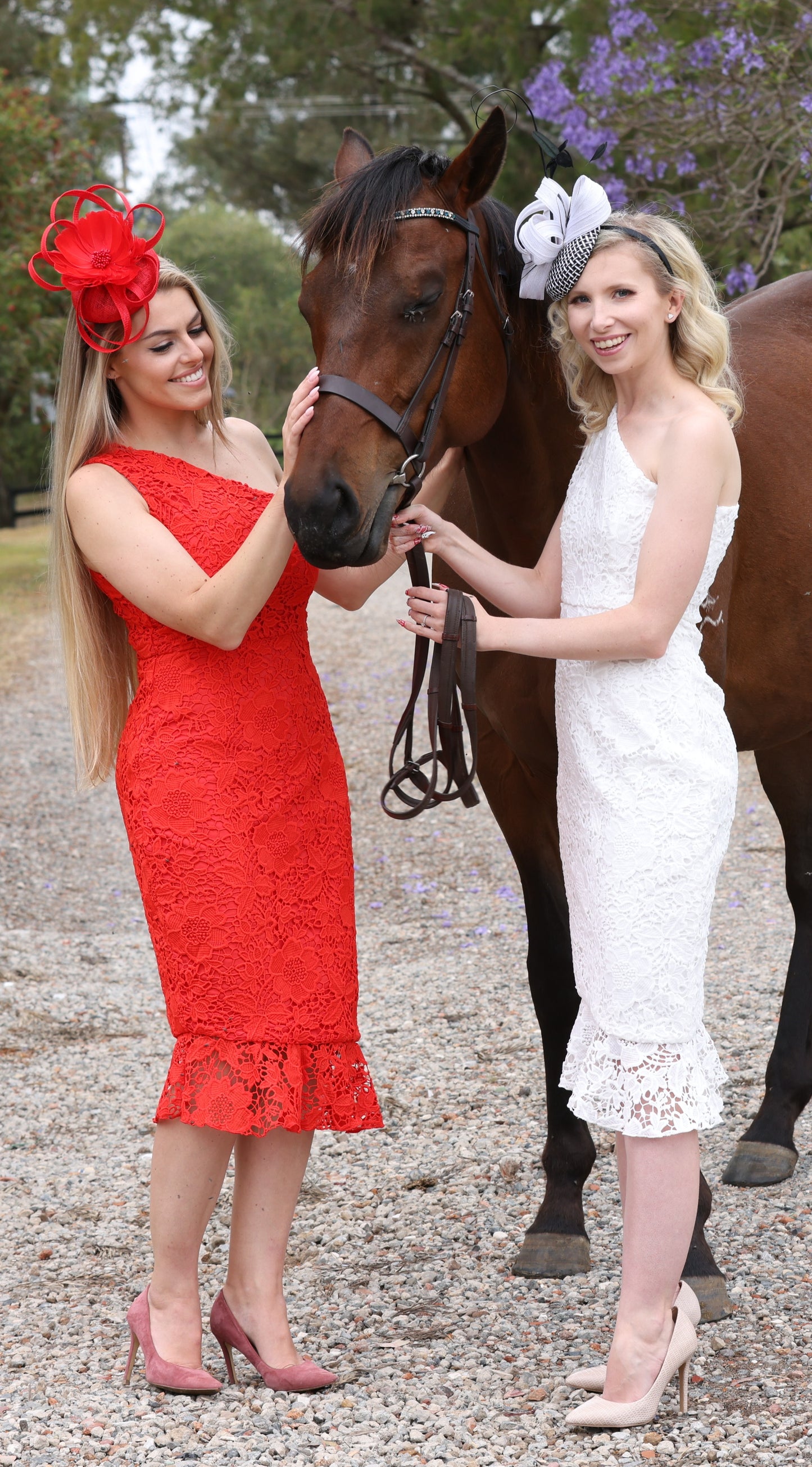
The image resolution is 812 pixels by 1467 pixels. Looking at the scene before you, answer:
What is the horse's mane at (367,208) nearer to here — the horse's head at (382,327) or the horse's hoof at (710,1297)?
the horse's head at (382,327)

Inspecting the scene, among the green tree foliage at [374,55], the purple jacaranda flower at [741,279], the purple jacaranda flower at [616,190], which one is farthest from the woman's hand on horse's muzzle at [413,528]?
the green tree foliage at [374,55]

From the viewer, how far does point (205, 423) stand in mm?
2611

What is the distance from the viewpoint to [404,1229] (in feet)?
10.3

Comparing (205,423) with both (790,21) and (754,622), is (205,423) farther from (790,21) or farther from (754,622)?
(790,21)

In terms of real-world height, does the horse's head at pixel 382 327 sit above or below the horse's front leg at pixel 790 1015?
above

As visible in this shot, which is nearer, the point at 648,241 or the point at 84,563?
the point at 648,241

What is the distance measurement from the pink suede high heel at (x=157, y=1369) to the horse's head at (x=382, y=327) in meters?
1.37

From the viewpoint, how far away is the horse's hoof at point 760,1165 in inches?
131

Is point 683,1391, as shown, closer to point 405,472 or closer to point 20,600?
point 405,472

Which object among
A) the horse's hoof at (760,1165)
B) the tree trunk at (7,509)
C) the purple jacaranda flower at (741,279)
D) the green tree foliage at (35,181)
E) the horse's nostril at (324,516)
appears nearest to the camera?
the horse's nostril at (324,516)

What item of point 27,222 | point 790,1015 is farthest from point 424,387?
point 27,222

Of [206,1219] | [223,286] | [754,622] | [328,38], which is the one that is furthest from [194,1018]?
[223,286]

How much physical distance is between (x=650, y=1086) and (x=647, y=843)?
0.38 metres

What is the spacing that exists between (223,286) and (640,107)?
81.1 ft
